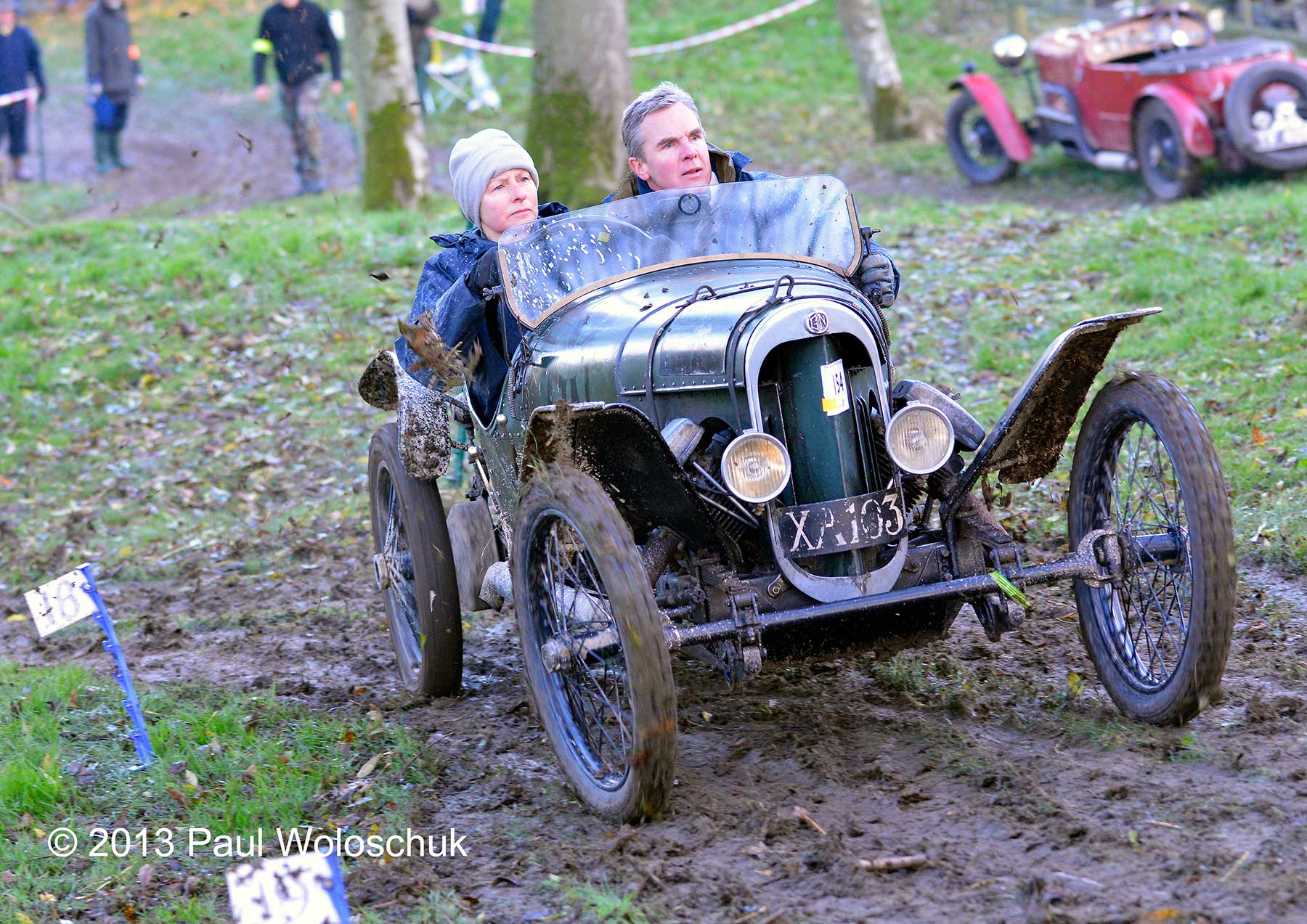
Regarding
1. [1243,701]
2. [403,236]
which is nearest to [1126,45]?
[403,236]

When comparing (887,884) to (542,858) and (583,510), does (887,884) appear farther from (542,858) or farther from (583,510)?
Result: (583,510)

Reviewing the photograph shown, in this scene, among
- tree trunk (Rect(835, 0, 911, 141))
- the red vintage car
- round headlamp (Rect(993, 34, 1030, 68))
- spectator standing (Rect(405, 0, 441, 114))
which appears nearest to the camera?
the red vintage car

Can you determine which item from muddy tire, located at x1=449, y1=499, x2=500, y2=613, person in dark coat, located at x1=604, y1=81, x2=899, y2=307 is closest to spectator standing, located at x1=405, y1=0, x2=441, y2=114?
person in dark coat, located at x1=604, y1=81, x2=899, y2=307

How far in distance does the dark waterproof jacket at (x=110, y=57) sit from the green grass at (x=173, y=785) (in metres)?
12.5

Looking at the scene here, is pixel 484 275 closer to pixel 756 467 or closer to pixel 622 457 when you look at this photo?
pixel 622 457

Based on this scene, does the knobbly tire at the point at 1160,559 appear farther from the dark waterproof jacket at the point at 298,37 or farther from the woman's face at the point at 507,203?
the dark waterproof jacket at the point at 298,37

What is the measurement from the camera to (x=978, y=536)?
3928 millimetres

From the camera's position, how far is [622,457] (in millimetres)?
3709

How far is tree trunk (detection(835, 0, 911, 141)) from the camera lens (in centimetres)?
1448

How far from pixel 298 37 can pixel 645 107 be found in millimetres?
11052

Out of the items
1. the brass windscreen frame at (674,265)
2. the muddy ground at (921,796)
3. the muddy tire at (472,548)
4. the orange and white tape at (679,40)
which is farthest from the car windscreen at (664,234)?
the orange and white tape at (679,40)

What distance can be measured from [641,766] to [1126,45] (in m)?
10.9

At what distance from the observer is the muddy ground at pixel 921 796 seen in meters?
3.09

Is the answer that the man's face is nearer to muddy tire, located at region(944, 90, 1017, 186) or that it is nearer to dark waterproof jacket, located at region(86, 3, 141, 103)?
muddy tire, located at region(944, 90, 1017, 186)
